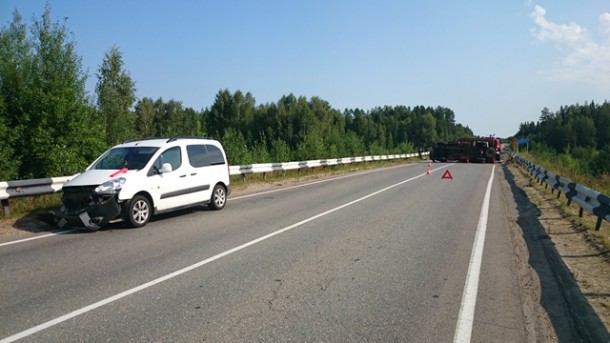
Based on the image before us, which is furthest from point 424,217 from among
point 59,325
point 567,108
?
point 567,108

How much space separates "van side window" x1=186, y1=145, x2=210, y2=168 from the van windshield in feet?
3.64

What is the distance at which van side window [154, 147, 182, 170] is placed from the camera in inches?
412

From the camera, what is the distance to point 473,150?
1821 inches

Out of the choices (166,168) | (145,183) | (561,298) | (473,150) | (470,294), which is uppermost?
(166,168)

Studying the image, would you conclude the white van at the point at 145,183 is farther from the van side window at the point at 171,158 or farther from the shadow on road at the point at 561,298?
the shadow on road at the point at 561,298

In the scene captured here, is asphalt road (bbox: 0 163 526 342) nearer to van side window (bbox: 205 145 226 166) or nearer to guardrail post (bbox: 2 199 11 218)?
van side window (bbox: 205 145 226 166)

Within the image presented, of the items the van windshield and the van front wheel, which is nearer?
the van front wheel

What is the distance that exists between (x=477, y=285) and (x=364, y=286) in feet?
4.82

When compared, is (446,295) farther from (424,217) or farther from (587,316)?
(424,217)

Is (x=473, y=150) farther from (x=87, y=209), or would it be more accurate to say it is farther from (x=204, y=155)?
(x=87, y=209)

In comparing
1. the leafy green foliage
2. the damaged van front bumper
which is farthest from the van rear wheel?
the leafy green foliage

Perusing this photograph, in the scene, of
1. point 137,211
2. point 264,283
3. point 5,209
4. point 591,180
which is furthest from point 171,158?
point 591,180

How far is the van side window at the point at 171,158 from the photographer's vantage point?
10.5m

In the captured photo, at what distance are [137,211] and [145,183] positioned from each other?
0.64 meters
